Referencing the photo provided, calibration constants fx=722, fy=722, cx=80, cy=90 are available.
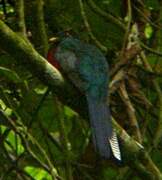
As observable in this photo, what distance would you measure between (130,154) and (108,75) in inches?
16.2

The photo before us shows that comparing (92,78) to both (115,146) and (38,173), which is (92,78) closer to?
(115,146)

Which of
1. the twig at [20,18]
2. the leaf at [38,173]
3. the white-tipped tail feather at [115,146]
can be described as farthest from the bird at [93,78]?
the leaf at [38,173]

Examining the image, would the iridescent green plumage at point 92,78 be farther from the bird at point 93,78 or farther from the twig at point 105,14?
the twig at point 105,14

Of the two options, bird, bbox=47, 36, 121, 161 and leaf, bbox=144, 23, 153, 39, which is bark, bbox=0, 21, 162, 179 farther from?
leaf, bbox=144, 23, 153, 39

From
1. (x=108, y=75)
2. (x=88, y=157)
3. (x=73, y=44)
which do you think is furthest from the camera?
(x=88, y=157)

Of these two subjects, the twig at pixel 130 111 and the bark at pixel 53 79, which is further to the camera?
the twig at pixel 130 111

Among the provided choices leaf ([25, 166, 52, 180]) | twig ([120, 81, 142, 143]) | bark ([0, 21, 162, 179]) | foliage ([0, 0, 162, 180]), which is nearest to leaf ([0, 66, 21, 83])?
foliage ([0, 0, 162, 180])

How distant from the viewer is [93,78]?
3340 mm

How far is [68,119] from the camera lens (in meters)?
3.76

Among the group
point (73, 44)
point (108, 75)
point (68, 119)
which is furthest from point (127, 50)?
point (68, 119)

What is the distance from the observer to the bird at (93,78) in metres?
3.08

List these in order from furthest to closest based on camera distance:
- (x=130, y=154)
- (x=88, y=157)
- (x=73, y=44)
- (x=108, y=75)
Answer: (x=88, y=157) < (x=73, y=44) < (x=108, y=75) < (x=130, y=154)

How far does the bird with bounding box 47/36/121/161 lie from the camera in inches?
121

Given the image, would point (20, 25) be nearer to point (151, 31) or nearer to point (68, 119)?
point (68, 119)
